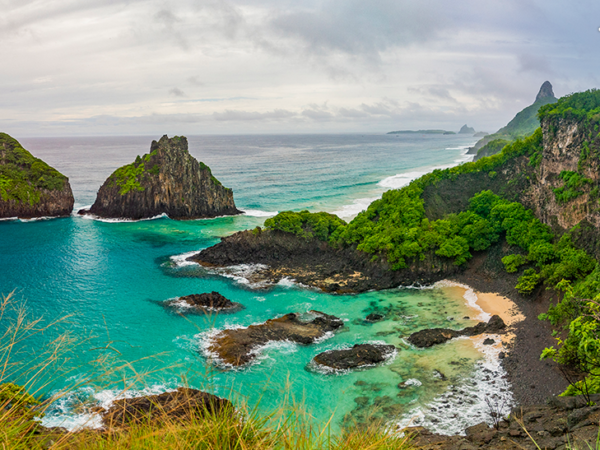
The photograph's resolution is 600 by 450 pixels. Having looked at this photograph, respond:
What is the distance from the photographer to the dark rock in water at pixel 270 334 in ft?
83.6

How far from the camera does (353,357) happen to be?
24531mm

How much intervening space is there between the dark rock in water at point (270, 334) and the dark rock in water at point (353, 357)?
7.86ft

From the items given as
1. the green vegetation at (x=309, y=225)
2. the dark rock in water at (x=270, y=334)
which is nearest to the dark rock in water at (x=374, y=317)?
the dark rock in water at (x=270, y=334)

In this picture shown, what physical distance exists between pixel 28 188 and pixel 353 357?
59845 mm

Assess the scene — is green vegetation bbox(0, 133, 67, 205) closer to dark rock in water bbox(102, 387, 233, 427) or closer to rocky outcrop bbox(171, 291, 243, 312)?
rocky outcrop bbox(171, 291, 243, 312)

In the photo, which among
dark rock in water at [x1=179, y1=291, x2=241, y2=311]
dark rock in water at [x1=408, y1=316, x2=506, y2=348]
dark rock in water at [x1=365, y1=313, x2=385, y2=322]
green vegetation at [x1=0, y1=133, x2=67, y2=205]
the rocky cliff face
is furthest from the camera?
the rocky cliff face

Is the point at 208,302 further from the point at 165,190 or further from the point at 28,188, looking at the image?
the point at 28,188

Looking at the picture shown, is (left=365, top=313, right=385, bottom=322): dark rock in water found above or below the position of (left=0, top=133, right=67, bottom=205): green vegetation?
below

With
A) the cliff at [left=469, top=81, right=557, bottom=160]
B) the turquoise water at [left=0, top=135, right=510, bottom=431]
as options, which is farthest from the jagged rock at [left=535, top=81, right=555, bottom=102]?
the turquoise water at [left=0, top=135, right=510, bottom=431]

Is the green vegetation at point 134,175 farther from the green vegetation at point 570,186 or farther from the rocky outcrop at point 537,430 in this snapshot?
the rocky outcrop at point 537,430

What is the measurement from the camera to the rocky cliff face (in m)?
64.0

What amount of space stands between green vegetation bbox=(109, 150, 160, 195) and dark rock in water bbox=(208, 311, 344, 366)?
43.1 metres

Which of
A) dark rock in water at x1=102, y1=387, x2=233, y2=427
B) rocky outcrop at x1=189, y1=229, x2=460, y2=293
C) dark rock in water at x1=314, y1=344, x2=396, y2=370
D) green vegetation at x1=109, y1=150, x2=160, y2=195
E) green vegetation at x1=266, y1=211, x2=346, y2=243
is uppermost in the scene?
green vegetation at x1=109, y1=150, x2=160, y2=195

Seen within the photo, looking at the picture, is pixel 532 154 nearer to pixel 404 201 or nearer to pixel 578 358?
pixel 404 201
